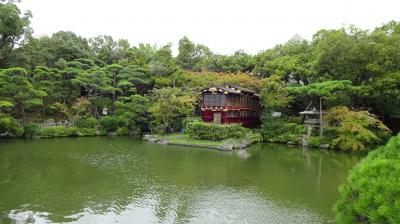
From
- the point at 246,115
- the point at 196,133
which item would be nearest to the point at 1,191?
the point at 196,133

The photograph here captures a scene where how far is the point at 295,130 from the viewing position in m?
29.2

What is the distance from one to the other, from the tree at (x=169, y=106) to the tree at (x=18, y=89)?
10.4 meters

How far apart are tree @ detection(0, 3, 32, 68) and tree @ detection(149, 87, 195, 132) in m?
14.0

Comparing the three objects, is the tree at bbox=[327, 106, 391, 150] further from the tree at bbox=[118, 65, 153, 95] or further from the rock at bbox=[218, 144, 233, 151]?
the tree at bbox=[118, 65, 153, 95]

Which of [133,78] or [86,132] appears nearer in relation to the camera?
[86,132]

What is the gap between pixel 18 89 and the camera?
93.6 feet

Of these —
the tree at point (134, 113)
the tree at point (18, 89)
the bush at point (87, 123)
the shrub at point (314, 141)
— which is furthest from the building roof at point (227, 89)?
the tree at point (18, 89)

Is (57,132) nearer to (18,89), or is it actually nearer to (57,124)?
(57,124)

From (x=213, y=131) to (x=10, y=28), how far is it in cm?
2067

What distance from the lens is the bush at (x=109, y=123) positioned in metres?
32.8

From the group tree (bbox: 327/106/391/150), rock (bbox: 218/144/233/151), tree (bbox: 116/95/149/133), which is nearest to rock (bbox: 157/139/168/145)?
rock (bbox: 218/144/233/151)

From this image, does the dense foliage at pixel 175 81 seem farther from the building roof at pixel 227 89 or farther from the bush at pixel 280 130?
the building roof at pixel 227 89

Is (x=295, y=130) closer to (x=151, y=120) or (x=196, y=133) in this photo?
(x=196, y=133)

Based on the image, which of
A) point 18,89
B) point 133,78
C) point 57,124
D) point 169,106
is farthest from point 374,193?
point 133,78
